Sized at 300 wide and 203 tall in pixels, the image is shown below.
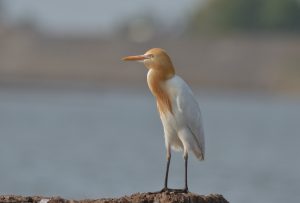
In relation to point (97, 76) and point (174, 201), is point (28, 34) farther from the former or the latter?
point (174, 201)

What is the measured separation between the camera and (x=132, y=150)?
1178 inches

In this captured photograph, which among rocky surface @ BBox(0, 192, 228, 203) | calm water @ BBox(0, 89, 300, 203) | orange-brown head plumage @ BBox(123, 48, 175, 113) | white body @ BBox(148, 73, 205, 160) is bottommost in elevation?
rocky surface @ BBox(0, 192, 228, 203)

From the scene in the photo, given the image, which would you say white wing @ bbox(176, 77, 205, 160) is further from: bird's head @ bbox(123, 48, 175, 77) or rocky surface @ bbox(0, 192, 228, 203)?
rocky surface @ bbox(0, 192, 228, 203)

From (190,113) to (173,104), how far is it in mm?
167

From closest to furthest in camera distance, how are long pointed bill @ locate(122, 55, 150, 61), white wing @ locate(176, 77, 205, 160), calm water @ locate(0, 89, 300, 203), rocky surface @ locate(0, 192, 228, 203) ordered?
1. rocky surface @ locate(0, 192, 228, 203)
2. long pointed bill @ locate(122, 55, 150, 61)
3. white wing @ locate(176, 77, 205, 160)
4. calm water @ locate(0, 89, 300, 203)

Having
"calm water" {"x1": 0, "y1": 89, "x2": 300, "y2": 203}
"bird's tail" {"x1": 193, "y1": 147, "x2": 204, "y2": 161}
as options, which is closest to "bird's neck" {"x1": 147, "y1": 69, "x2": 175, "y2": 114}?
"bird's tail" {"x1": 193, "y1": 147, "x2": 204, "y2": 161}

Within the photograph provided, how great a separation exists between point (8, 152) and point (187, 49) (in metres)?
41.4

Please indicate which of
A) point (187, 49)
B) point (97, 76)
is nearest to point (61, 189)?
point (97, 76)

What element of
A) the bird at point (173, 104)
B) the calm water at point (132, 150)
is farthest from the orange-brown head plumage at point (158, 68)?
the calm water at point (132, 150)

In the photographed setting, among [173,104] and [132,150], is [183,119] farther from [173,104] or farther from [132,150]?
[132,150]

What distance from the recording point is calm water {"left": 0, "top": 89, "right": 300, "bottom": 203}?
797 inches

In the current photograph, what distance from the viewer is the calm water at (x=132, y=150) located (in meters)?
20.2

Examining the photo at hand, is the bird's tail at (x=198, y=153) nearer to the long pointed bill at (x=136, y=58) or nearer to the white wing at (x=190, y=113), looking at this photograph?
the white wing at (x=190, y=113)

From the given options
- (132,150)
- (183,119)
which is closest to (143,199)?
(183,119)
